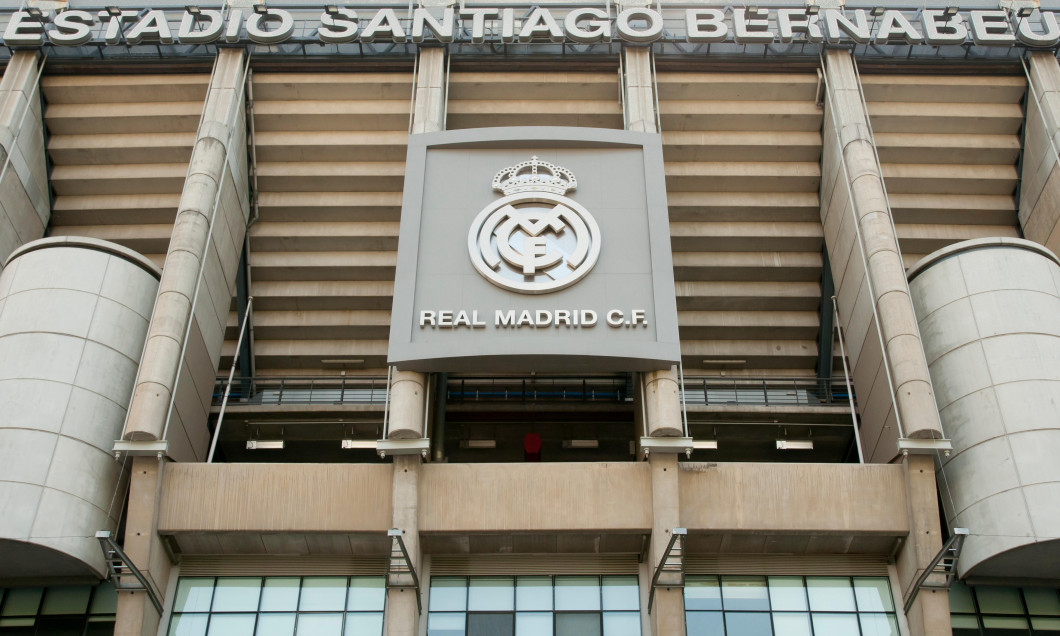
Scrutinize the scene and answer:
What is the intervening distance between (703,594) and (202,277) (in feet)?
53.3

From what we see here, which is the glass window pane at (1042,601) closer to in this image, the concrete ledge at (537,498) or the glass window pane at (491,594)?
the concrete ledge at (537,498)

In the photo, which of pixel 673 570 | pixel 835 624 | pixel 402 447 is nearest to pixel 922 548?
pixel 835 624

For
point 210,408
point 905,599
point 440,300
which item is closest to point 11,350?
point 210,408

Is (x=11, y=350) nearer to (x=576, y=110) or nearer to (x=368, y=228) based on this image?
(x=368, y=228)

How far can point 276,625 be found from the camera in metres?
27.0

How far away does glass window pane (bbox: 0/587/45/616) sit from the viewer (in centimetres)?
2770

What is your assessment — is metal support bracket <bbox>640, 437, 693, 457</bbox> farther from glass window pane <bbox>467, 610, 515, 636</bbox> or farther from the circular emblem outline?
glass window pane <bbox>467, 610, 515, 636</bbox>

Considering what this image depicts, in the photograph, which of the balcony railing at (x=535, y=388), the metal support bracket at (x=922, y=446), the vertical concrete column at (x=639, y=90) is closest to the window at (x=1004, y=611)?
the metal support bracket at (x=922, y=446)

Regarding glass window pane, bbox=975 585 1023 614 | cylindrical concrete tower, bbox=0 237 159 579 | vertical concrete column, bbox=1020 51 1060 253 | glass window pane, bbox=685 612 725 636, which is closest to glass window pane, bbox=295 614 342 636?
cylindrical concrete tower, bbox=0 237 159 579

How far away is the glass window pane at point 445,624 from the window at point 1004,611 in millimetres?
12409

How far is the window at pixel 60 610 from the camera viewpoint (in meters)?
→ 27.3

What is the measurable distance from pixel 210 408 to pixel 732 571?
16050mm

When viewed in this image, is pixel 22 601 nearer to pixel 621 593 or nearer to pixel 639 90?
pixel 621 593

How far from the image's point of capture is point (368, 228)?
35.1 metres
